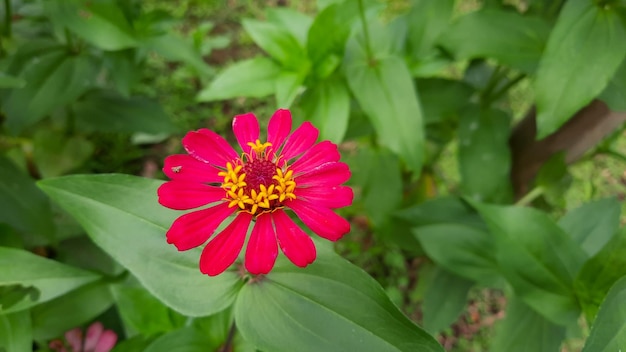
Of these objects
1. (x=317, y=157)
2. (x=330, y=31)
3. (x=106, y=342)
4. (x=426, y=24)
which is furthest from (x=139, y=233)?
(x=426, y=24)

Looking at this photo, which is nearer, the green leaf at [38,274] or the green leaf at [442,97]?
the green leaf at [38,274]

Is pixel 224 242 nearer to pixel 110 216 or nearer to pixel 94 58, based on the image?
pixel 110 216

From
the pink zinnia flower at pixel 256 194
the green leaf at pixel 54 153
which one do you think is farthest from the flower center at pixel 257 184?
the green leaf at pixel 54 153

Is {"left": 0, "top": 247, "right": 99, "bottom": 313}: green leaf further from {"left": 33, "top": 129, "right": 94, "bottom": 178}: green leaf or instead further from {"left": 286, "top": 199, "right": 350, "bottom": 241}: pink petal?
{"left": 33, "top": 129, "right": 94, "bottom": 178}: green leaf

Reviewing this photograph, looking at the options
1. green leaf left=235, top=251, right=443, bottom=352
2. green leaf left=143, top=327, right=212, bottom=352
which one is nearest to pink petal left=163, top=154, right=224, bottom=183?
green leaf left=235, top=251, right=443, bottom=352

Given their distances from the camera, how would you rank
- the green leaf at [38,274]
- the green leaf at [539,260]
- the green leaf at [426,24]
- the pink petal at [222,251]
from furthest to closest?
the green leaf at [426,24]
the green leaf at [539,260]
the green leaf at [38,274]
the pink petal at [222,251]

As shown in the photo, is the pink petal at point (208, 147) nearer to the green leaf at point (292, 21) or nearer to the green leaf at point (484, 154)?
the green leaf at point (292, 21)
